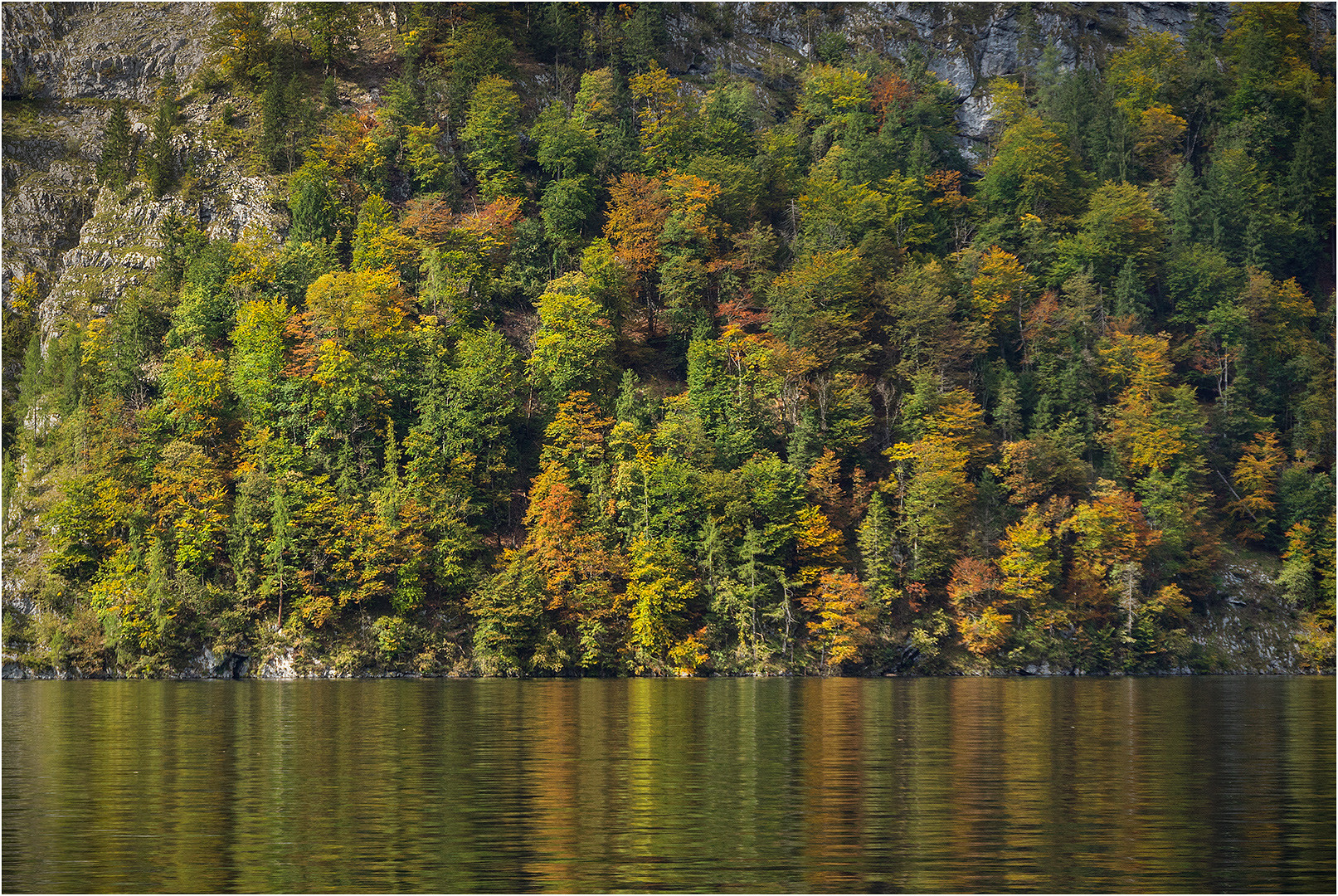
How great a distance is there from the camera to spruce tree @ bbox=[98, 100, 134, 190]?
117m

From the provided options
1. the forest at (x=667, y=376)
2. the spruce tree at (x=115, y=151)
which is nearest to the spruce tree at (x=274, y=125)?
the forest at (x=667, y=376)

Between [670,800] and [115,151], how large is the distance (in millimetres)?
107544

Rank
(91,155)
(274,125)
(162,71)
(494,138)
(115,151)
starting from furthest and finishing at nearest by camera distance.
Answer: (162,71) → (91,155) → (115,151) → (494,138) → (274,125)

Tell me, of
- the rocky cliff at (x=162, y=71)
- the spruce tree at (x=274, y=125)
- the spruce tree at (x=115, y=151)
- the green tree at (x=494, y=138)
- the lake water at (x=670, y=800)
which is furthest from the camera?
the green tree at (x=494, y=138)

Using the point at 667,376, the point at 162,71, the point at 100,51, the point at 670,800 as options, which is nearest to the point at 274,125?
the point at 162,71

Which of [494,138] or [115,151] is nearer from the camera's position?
[494,138]

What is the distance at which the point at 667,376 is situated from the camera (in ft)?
360

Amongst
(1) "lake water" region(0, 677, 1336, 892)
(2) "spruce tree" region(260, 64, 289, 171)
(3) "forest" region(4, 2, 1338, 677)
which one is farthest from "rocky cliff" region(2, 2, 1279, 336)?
(1) "lake water" region(0, 677, 1336, 892)

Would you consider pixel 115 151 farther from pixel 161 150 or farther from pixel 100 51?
pixel 100 51

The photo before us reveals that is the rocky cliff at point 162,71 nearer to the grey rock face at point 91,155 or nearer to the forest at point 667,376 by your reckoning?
the grey rock face at point 91,155

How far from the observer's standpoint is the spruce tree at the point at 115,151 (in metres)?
117

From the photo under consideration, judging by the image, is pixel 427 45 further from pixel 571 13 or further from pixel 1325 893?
pixel 1325 893

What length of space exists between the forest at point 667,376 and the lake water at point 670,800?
35.8 metres

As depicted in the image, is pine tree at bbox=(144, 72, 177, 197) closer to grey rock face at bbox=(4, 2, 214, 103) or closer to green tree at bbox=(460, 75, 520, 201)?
grey rock face at bbox=(4, 2, 214, 103)
